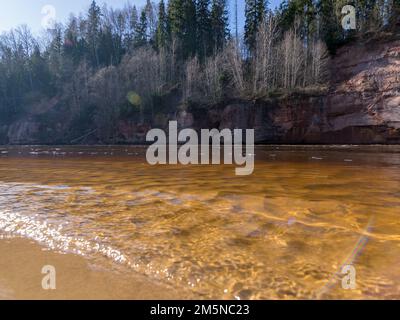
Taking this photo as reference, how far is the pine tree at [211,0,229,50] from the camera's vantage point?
54.4 m

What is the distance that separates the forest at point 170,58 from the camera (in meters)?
38.7

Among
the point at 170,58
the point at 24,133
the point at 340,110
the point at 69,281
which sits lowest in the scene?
the point at 69,281

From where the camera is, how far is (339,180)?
27.2 feet

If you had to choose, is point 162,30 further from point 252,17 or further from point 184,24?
point 252,17

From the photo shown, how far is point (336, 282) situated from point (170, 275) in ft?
5.22

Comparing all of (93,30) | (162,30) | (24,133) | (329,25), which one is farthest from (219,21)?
(24,133)

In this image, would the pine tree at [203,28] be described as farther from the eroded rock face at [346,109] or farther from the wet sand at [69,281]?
the wet sand at [69,281]

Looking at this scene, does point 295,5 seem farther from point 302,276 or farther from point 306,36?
point 302,276

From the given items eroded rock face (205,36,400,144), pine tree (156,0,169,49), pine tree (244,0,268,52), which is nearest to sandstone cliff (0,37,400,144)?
eroded rock face (205,36,400,144)

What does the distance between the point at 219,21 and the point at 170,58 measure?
13.9 metres

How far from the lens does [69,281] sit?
9.11 ft

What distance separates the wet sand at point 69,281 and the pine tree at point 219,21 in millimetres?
55200

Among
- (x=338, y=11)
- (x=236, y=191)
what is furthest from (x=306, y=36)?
(x=236, y=191)

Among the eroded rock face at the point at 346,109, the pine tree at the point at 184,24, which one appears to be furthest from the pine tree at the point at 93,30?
the eroded rock face at the point at 346,109
